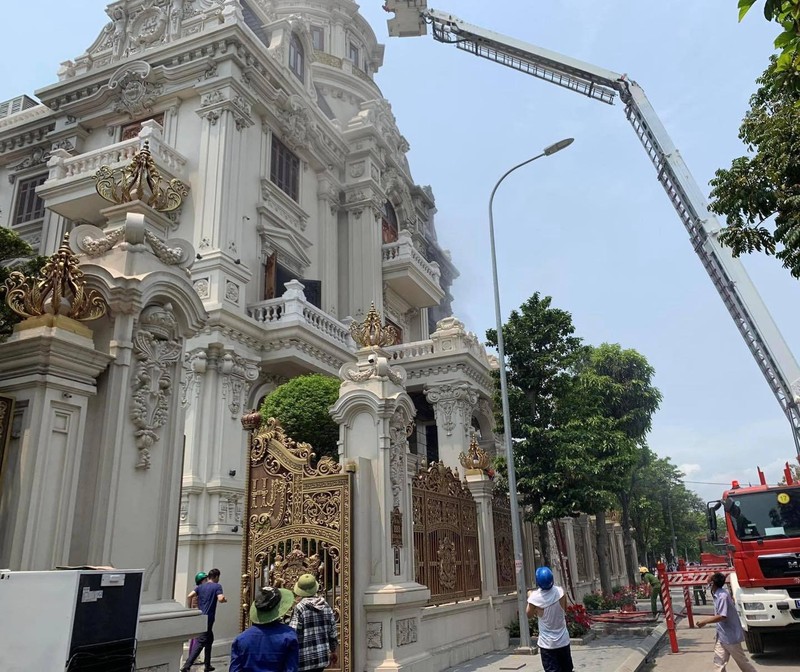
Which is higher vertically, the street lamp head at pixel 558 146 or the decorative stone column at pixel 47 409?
the street lamp head at pixel 558 146

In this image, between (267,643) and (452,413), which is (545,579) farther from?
(452,413)

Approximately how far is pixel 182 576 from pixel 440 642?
18.6ft

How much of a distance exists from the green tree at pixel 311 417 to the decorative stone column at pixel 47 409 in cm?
697

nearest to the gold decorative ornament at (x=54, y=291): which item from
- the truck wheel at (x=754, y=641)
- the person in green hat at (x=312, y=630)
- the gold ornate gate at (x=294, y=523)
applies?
the person in green hat at (x=312, y=630)

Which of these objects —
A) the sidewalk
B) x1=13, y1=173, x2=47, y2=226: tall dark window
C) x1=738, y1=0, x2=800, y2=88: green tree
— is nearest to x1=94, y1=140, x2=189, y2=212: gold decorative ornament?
x1=738, y1=0, x2=800, y2=88: green tree

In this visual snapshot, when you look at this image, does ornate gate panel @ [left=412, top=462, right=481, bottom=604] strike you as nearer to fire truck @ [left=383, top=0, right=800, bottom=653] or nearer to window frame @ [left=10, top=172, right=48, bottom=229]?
fire truck @ [left=383, top=0, right=800, bottom=653]

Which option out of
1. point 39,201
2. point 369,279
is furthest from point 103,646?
point 39,201

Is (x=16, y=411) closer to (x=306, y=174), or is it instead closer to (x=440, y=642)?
(x=440, y=642)

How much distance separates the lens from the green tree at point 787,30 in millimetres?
3502


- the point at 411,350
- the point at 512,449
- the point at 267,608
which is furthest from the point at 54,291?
the point at 411,350

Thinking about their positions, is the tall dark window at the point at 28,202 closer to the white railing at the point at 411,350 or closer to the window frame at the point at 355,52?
the white railing at the point at 411,350

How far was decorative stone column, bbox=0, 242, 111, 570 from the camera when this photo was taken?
4.27 m

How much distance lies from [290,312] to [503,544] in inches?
279

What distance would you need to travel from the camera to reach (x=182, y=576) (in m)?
12.9
